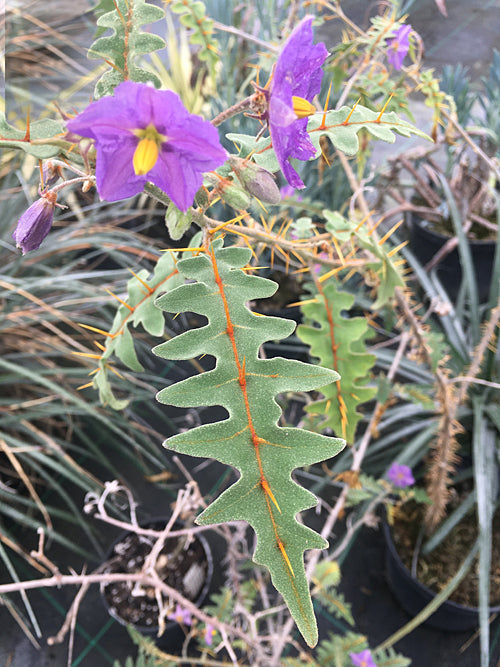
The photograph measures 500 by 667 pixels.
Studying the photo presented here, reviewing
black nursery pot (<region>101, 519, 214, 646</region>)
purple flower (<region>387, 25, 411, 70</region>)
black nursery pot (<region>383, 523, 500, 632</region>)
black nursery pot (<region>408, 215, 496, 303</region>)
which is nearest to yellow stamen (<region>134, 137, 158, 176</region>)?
purple flower (<region>387, 25, 411, 70</region>)

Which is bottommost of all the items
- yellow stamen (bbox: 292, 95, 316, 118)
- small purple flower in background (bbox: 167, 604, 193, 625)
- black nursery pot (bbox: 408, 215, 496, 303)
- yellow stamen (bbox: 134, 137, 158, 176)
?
small purple flower in background (bbox: 167, 604, 193, 625)

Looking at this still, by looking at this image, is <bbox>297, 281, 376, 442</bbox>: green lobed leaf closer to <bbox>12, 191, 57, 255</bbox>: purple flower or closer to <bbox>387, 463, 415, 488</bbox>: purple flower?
<bbox>12, 191, 57, 255</bbox>: purple flower

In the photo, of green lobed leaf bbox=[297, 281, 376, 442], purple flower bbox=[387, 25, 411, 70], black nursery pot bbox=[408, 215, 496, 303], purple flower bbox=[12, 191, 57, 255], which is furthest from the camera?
black nursery pot bbox=[408, 215, 496, 303]

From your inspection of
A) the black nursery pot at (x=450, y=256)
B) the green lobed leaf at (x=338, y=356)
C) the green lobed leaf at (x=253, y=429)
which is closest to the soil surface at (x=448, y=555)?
the green lobed leaf at (x=338, y=356)

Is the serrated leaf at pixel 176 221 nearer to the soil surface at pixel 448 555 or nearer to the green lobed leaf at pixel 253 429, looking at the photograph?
the green lobed leaf at pixel 253 429

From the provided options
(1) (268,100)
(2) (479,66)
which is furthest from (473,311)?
(2) (479,66)

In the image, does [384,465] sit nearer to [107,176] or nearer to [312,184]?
[312,184]
